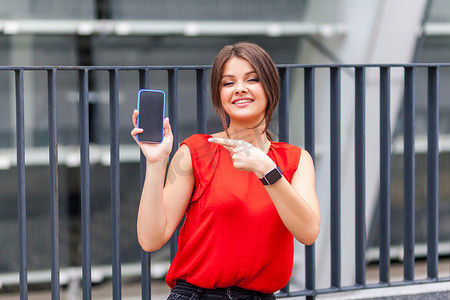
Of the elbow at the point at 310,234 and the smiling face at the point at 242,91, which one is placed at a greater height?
the smiling face at the point at 242,91

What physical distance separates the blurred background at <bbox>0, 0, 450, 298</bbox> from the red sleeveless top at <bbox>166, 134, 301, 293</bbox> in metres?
2.54

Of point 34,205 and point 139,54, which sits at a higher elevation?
point 139,54

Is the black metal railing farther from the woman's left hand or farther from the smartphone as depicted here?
the woman's left hand

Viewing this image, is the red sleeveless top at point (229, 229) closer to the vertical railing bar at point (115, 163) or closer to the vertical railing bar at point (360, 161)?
the vertical railing bar at point (115, 163)

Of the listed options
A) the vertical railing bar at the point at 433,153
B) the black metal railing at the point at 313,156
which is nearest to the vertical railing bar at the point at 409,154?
the black metal railing at the point at 313,156

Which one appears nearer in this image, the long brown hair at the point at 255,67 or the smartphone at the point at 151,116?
the smartphone at the point at 151,116

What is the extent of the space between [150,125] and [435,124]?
1546 mm

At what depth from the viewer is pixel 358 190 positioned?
267 centimetres

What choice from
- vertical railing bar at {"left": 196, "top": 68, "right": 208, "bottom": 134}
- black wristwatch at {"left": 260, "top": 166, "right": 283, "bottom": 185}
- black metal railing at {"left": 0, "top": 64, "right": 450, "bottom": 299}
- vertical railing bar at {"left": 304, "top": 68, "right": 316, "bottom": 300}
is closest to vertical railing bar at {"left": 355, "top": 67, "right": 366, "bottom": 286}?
black metal railing at {"left": 0, "top": 64, "right": 450, "bottom": 299}

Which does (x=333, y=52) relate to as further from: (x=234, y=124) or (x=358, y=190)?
(x=234, y=124)

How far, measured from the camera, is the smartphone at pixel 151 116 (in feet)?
5.46

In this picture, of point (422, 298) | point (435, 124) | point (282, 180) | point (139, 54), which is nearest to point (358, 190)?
Answer: point (435, 124)

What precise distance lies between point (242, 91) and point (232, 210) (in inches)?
12.0

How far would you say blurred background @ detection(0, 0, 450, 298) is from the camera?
4.23m
